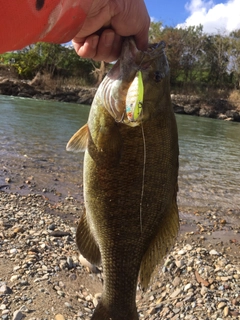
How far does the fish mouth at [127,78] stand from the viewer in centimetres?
225

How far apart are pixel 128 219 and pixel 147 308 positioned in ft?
6.11

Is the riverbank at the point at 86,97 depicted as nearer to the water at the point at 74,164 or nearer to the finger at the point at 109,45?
the water at the point at 74,164

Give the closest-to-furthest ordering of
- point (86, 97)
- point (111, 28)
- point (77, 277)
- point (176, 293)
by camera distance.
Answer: point (111, 28) → point (176, 293) → point (77, 277) → point (86, 97)

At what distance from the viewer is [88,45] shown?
2.44 meters

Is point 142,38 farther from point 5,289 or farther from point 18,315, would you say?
point 5,289

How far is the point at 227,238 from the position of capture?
6.25 metres

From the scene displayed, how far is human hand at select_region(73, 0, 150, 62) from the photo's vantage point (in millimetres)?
2125

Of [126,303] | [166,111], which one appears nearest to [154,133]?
[166,111]

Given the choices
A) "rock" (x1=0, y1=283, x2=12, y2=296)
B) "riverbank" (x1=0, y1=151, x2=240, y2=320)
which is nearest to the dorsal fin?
"riverbank" (x1=0, y1=151, x2=240, y2=320)

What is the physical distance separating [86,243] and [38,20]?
1733 mm

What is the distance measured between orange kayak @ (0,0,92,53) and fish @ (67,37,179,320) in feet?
2.08

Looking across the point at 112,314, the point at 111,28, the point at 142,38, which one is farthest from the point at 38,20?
the point at 112,314

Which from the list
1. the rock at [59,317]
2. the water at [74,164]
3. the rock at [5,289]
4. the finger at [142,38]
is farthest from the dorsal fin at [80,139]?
the water at [74,164]

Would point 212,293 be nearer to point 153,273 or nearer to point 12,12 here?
point 153,273
